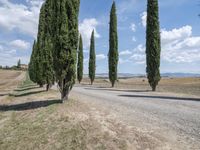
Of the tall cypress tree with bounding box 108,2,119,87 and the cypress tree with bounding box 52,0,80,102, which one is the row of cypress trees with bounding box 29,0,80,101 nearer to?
the cypress tree with bounding box 52,0,80,102

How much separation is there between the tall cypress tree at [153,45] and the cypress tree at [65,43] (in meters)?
15.3

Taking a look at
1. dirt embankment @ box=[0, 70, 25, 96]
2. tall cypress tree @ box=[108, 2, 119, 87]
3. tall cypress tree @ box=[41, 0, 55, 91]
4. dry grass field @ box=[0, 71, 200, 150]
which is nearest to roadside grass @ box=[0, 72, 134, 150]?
dry grass field @ box=[0, 71, 200, 150]

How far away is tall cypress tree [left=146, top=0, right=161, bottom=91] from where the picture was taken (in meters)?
27.4

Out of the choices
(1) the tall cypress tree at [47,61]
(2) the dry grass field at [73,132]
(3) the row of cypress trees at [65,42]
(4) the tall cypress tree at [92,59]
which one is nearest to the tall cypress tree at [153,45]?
(1) the tall cypress tree at [47,61]

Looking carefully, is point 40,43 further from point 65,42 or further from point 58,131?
point 58,131

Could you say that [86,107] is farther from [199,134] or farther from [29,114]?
[199,134]

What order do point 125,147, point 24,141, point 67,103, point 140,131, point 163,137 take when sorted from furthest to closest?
point 67,103 → point 24,141 → point 140,131 → point 163,137 → point 125,147

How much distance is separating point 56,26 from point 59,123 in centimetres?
601

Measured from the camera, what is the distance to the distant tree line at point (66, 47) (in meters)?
13.5

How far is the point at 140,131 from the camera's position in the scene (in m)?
7.66

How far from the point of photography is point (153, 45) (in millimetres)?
27750

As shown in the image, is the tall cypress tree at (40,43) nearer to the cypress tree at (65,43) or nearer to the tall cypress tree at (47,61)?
the tall cypress tree at (47,61)

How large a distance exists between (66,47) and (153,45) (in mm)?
16336

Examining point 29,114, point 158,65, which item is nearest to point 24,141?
point 29,114
